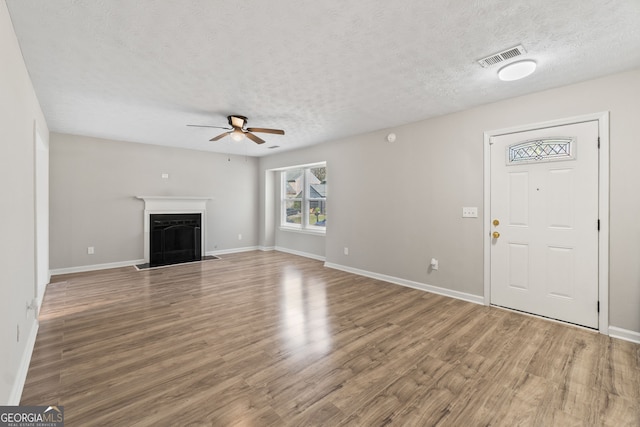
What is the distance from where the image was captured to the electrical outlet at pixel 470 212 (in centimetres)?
364

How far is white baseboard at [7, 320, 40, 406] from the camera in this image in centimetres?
173

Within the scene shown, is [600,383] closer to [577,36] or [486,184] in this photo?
[486,184]

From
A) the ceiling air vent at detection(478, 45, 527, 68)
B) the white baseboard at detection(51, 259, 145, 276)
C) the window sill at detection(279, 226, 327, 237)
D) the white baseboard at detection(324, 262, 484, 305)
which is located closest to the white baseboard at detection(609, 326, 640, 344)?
the white baseboard at detection(324, 262, 484, 305)

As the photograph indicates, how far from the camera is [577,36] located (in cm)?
212

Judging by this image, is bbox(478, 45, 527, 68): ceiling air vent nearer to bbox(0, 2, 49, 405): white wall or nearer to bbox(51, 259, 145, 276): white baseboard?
bbox(0, 2, 49, 405): white wall

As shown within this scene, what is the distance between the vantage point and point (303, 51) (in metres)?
2.34

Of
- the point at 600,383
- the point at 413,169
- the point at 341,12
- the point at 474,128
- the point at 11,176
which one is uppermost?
the point at 341,12

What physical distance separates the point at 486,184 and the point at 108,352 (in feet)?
14.3

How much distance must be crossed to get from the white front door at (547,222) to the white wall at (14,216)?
4.45m

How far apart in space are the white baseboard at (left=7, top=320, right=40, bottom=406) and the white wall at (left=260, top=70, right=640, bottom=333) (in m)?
4.19

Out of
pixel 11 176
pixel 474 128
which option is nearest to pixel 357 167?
pixel 474 128

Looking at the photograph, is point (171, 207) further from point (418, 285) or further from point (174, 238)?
point (418, 285)

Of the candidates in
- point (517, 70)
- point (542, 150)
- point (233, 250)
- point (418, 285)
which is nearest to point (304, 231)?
point (233, 250)

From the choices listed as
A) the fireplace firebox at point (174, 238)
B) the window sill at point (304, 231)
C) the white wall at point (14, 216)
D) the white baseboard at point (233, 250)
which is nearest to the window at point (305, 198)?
the window sill at point (304, 231)
